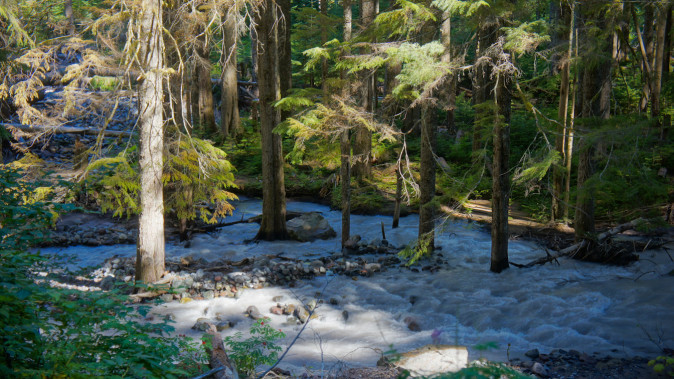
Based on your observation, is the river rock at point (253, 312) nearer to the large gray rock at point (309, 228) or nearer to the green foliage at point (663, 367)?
the large gray rock at point (309, 228)

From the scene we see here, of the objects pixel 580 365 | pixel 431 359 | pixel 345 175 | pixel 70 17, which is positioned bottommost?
pixel 580 365

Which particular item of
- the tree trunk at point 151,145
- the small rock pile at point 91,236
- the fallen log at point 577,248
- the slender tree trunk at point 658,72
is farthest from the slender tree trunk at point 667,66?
the small rock pile at point 91,236

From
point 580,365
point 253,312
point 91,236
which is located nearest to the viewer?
point 580,365

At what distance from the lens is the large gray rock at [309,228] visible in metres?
13.8

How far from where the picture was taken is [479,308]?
846cm

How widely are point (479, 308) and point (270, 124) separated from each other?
757cm

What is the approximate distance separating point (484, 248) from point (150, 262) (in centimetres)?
855

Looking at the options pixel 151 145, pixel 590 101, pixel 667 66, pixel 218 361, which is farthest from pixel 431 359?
pixel 667 66

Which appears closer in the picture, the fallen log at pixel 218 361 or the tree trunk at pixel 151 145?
the fallen log at pixel 218 361

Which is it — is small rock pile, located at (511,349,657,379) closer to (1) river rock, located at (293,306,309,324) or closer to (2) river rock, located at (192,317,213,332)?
(1) river rock, located at (293,306,309,324)

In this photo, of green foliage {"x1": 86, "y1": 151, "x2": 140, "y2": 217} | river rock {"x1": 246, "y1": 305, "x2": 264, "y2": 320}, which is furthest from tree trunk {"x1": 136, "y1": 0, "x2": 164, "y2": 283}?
river rock {"x1": 246, "y1": 305, "x2": 264, "y2": 320}

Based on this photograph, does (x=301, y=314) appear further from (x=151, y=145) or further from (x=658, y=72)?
(x=658, y=72)

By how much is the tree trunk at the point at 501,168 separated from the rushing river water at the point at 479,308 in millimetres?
Answer: 922

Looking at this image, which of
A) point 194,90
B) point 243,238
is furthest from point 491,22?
point 194,90
